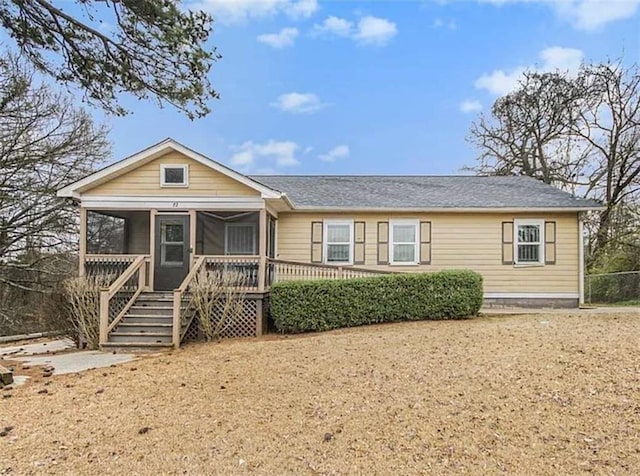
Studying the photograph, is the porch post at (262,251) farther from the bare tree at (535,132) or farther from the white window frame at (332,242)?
the bare tree at (535,132)

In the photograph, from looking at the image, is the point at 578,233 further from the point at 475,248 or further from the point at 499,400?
the point at 499,400

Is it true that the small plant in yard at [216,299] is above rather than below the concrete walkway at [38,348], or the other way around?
above

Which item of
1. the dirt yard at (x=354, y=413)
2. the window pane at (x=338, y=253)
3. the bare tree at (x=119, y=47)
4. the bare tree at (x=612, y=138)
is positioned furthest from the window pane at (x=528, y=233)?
the bare tree at (x=119, y=47)

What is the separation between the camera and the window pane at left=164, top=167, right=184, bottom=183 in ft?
39.2

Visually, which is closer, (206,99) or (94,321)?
(206,99)

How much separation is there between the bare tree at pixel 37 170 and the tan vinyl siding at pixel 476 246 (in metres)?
7.77

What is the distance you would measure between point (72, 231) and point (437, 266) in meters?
13.1

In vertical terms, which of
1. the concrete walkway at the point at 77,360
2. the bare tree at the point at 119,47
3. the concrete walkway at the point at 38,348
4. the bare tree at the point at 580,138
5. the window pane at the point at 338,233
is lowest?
the concrete walkway at the point at 38,348

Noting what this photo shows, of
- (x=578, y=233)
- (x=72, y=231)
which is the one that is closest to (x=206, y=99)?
(x=578, y=233)

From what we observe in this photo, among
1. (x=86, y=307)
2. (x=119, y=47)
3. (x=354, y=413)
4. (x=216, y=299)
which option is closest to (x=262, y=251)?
(x=216, y=299)

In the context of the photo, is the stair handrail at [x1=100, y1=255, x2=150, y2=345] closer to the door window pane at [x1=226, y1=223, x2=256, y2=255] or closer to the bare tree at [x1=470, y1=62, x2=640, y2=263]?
the door window pane at [x1=226, y1=223, x2=256, y2=255]

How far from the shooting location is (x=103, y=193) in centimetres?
1186

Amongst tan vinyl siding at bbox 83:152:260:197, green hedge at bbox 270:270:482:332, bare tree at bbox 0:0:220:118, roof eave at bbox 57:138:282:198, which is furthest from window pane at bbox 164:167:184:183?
bare tree at bbox 0:0:220:118

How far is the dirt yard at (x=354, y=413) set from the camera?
393 centimetres
